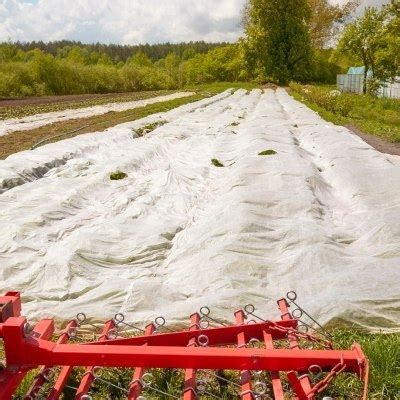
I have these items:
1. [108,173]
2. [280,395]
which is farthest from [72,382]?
[108,173]

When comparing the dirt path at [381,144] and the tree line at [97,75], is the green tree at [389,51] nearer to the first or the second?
the dirt path at [381,144]

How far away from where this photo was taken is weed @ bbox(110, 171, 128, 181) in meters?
8.54

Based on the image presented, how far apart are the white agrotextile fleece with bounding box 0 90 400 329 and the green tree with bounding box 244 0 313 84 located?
1575 inches

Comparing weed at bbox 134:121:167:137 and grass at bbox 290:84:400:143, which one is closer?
weed at bbox 134:121:167:137

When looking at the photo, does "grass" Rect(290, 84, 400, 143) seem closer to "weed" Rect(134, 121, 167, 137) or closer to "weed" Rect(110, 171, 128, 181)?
"weed" Rect(134, 121, 167, 137)

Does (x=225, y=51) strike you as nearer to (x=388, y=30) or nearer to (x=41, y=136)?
(x=388, y=30)

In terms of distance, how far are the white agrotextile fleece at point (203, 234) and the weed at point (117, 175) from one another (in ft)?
0.62

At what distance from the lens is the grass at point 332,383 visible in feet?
9.94

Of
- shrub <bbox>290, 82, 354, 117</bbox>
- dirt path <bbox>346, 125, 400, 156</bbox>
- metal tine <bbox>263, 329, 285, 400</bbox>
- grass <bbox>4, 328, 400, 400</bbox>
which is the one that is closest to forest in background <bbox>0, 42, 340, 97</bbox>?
shrub <bbox>290, 82, 354, 117</bbox>

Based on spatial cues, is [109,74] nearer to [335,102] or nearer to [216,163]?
[335,102]

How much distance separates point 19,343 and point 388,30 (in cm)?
3038

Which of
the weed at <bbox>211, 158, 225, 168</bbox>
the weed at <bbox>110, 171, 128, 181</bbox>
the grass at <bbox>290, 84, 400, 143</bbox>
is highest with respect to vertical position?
the weed at <bbox>110, 171, 128, 181</bbox>

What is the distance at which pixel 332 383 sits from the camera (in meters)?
3.06

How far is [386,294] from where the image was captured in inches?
158
